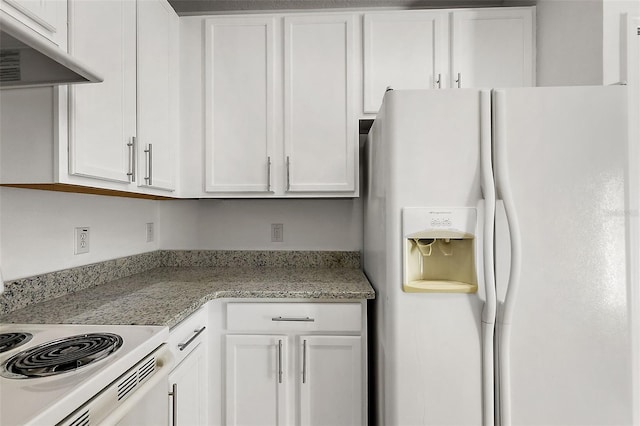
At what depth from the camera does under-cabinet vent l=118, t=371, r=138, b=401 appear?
879mm

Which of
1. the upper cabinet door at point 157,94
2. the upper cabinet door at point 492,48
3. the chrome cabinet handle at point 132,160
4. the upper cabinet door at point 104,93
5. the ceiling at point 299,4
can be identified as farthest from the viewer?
the ceiling at point 299,4

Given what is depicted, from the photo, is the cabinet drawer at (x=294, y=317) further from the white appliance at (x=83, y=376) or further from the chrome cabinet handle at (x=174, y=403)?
the white appliance at (x=83, y=376)

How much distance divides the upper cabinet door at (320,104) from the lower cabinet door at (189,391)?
1.00m

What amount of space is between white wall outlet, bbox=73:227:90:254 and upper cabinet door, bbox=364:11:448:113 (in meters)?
1.53

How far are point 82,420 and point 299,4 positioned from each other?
2.24 metres

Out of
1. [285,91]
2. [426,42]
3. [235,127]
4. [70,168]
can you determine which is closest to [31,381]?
[70,168]

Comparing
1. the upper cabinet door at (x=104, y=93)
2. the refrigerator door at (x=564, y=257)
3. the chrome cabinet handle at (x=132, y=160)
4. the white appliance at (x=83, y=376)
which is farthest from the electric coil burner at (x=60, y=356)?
the refrigerator door at (x=564, y=257)

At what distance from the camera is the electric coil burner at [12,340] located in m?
0.97

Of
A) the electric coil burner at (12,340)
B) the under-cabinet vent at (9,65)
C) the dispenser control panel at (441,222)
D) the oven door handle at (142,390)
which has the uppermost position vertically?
the under-cabinet vent at (9,65)

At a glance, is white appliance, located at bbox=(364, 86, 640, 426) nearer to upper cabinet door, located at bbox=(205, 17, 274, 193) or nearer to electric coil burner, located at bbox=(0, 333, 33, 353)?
upper cabinet door, located at bbox=(205, 17, 274, 193)

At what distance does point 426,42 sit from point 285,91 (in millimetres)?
822

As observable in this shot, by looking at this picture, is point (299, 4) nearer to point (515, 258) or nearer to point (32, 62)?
point (32, 62)

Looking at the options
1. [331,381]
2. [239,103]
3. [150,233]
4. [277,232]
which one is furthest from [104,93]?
[331,381]

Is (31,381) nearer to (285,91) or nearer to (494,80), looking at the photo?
(285,91)
